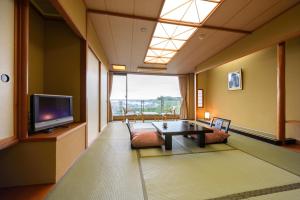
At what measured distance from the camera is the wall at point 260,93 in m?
3.39

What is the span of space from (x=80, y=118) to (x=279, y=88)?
4.42 m

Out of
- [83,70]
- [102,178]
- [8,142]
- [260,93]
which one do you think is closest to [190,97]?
[260,93]

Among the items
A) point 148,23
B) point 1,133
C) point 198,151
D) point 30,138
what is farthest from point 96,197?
point 148,23

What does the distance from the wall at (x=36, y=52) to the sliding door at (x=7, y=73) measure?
87 cm

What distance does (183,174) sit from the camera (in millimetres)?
1978

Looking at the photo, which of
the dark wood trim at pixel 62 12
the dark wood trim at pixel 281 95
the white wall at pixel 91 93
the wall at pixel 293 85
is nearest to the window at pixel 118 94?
the white wall at pixel 91 93

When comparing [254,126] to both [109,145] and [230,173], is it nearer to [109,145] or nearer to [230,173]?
[230,173]

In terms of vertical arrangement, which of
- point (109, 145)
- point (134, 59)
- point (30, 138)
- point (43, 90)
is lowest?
point (109, 145)

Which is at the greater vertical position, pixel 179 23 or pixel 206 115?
pixel 179 23

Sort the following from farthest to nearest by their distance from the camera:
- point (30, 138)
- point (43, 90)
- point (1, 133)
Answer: point (43, 90) < point (30, 138) < point (1, 133)

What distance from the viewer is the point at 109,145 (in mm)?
3254

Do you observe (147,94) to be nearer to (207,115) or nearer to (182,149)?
(207,115)

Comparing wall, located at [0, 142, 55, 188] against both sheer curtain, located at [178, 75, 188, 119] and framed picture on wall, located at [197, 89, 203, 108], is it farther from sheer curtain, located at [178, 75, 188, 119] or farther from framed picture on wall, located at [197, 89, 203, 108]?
sheer curtain, located at [178, 75, 188, 119]

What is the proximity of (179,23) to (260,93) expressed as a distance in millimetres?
3255
